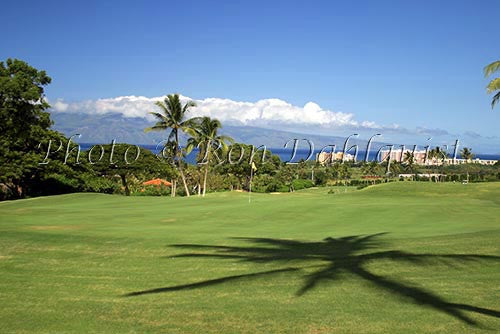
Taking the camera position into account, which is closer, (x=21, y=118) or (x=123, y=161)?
(x=21, y=118)

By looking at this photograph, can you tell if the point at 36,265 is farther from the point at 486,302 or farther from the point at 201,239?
the point at 486,302

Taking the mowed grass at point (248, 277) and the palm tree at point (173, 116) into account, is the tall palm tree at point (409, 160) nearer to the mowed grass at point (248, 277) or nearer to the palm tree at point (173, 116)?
the palm tree at point (173, 116)

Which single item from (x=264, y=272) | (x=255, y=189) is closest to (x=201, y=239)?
(x=264, y=272)

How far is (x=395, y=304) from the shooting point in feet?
27.7

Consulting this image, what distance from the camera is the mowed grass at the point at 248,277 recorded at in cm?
768

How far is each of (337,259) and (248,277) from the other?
2.77 metres

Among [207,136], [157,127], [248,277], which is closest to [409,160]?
[207,136]

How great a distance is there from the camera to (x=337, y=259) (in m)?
12.1

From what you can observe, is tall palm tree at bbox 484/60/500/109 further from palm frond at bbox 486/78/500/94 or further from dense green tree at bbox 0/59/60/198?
dense green tree at bbox 0/59/60/198

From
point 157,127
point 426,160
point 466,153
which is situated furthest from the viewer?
point 426,160

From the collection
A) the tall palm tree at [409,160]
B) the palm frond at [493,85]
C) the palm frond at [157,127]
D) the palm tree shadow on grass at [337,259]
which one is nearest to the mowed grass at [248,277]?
the palm tree shadow on grass at [337,259]

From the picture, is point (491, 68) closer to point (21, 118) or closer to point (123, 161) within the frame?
point (21, 118)

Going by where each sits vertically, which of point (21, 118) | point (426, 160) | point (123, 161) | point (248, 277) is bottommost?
point (123, 161)

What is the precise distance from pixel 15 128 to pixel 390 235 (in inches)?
1478
